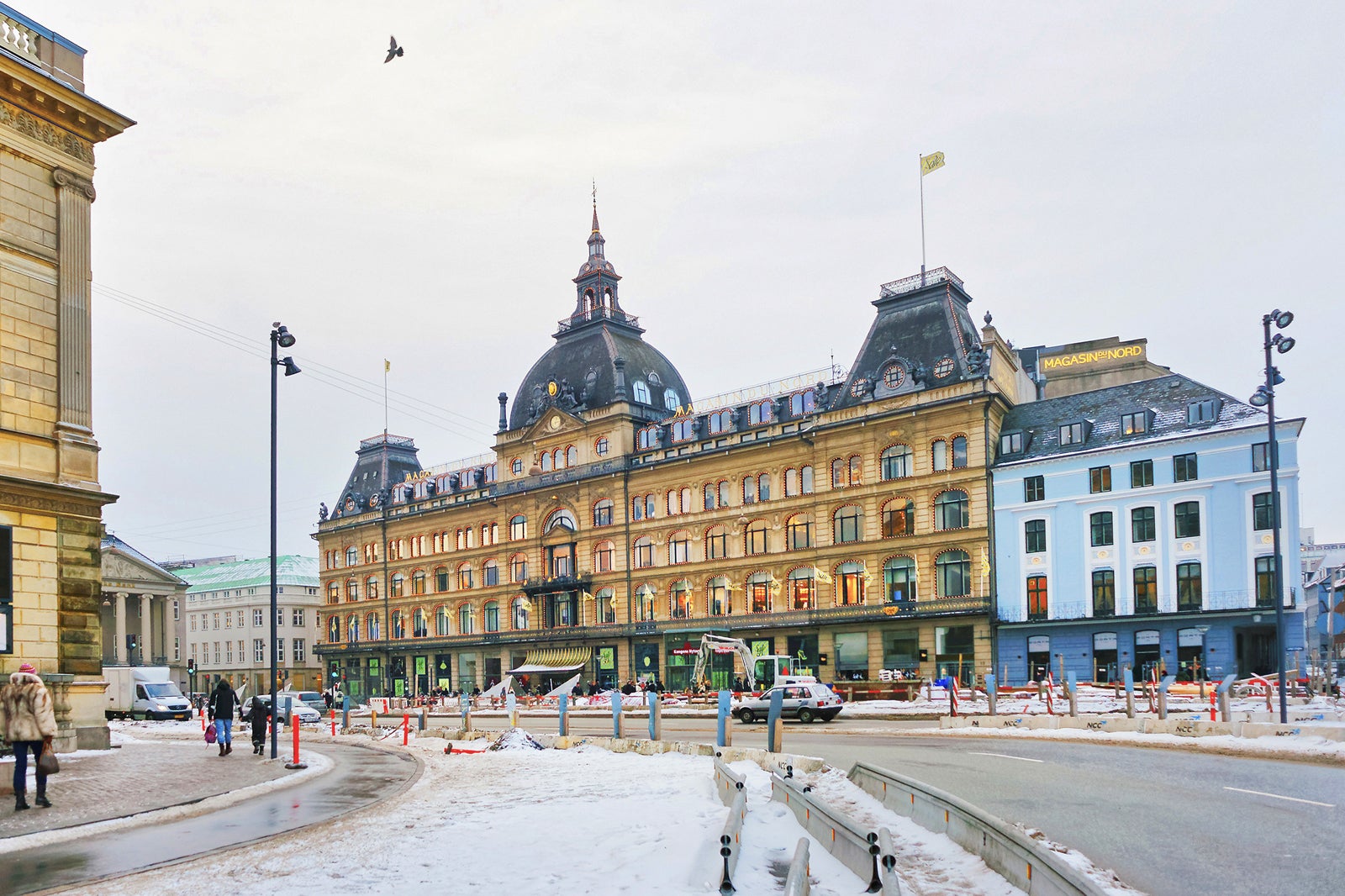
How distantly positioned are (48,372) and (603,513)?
51.4m

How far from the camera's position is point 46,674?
2341cm

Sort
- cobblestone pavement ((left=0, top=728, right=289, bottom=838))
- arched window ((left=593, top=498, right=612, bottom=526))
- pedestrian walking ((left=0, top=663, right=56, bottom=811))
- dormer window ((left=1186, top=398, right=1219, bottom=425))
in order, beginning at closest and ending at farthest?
cobblestone pavement ((left=0, top=728, right=289, bottom=838)), pedestrian walking ((left=0, top=663, right=56, bottom=811)), dormer window ((left=1186, top=398, right=1219, bottom=425)), arched window ((left=593, top=498, right=612, bottom=526))

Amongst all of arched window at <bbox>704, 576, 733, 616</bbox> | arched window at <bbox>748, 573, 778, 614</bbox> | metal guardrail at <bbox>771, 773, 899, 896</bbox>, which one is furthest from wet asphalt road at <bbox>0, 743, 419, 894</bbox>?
arched window at <bbox>704, 576, 733, 616</bbox>

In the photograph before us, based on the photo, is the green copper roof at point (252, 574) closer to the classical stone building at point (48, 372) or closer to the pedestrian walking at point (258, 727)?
the pedestrian walking at point (258, 727)

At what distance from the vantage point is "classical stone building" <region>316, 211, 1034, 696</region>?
194ft

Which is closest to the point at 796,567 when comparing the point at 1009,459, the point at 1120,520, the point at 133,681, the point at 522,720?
the point at 1009,459

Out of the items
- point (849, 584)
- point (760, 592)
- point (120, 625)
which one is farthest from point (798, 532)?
point (120, 625)

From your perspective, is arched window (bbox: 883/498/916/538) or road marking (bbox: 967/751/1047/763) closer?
road marking (bbox: 967/751/1047/763)

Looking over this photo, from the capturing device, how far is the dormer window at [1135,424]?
54.5 m

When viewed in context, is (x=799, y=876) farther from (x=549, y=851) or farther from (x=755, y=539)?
(x=755, y=539)

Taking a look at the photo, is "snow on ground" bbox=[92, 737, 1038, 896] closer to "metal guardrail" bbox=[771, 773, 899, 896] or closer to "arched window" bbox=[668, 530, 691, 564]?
"metal guardrail" bbox=[771, 773, 899, 896]

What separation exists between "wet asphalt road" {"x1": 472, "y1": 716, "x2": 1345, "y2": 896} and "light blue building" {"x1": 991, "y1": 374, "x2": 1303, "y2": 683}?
2915 centimetres

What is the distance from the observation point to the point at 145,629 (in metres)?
83.1

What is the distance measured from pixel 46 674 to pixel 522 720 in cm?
2446
